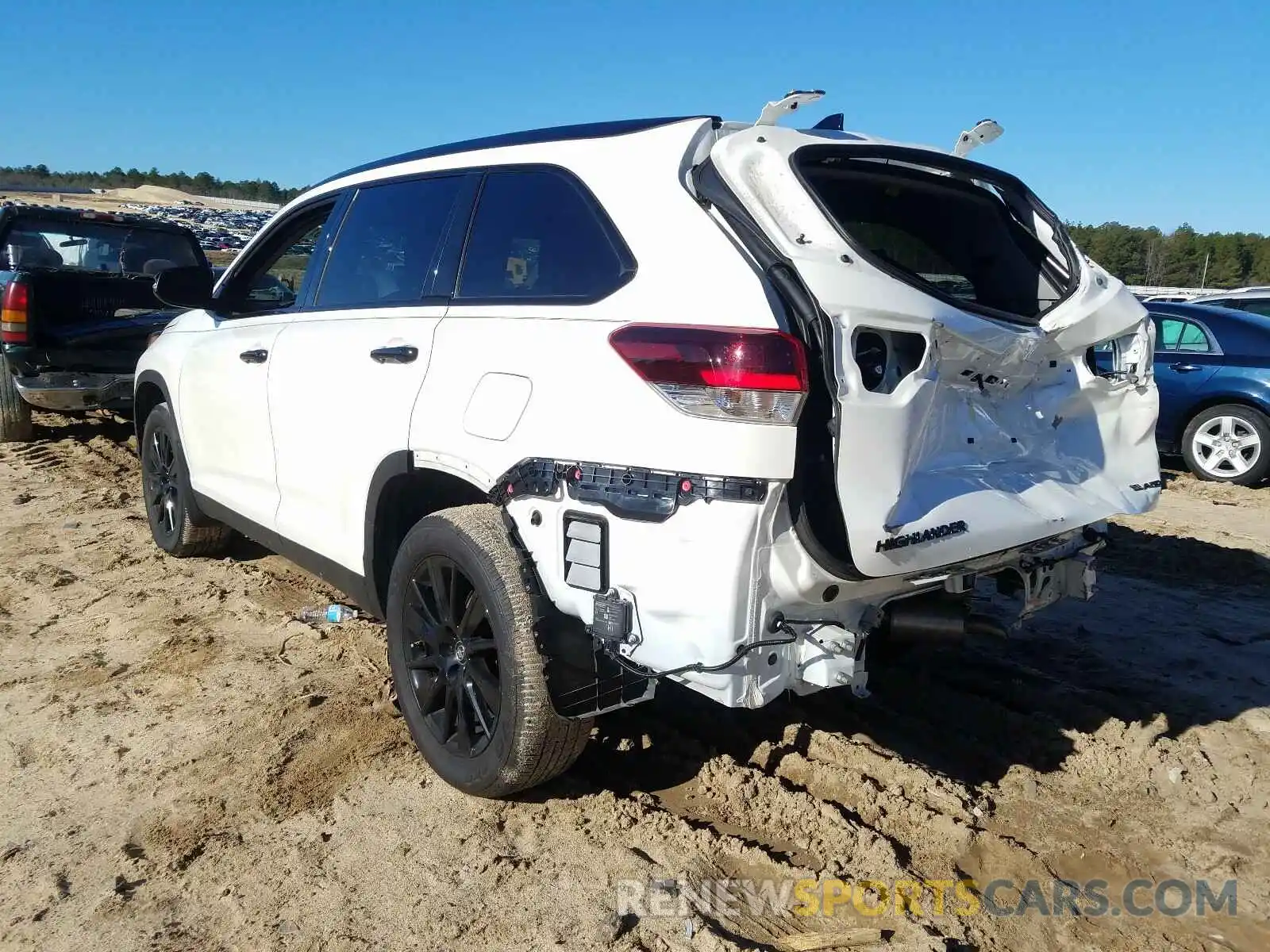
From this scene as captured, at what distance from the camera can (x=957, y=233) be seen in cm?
333

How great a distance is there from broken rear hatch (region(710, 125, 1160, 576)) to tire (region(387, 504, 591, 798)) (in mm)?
946

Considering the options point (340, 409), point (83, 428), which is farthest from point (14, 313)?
point (340, 409)

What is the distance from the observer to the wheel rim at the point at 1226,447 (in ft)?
27.0

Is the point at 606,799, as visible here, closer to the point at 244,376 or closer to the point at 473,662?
the point at 473,662

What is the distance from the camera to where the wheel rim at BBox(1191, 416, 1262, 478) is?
824 cm

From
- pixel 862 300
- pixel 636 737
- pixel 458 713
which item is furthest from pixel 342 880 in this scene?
pixel 862 300

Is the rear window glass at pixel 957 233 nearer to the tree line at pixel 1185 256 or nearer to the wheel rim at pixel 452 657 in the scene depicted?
the wheel rim at pixel 452 657

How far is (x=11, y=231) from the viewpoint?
8258 millimetres

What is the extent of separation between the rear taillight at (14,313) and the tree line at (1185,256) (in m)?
46.3

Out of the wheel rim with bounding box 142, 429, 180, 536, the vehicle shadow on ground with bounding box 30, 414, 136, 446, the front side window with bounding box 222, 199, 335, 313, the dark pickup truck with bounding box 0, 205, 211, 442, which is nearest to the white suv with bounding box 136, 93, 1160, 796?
the front side window with bounding box 222, 199, 335, 313

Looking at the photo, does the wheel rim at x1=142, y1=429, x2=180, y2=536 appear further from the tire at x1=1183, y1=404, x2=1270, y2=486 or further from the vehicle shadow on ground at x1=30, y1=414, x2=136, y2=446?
the tire at x1=1183, y1=404, x2=1270, y2=486

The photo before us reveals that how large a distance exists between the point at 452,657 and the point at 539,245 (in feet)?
4.17

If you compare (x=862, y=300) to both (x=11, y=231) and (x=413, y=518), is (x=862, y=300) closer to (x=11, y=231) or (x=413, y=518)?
(x=413, y=518)

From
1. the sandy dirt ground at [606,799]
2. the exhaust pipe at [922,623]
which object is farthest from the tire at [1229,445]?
the exhaust pipe at [922,623]
